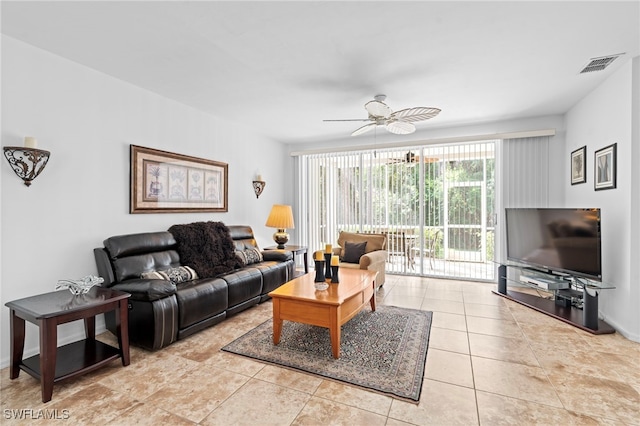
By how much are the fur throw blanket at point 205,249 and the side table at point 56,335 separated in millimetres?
1055

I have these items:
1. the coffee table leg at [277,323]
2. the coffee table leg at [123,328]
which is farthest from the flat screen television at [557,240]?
the coffee table leg at [123,328]

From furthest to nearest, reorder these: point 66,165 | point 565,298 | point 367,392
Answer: point 565,298 → point 66,165 → point 367,392

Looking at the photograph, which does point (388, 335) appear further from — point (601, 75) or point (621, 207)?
point (601, 75)

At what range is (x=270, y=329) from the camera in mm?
3092

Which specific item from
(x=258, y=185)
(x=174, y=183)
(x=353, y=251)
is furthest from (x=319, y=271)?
(x=258, y=185)

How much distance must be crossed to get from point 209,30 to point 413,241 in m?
4.53

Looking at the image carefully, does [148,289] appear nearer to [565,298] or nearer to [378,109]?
[378,109]

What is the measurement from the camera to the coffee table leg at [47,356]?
75.2 inches

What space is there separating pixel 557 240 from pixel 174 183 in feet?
15.6

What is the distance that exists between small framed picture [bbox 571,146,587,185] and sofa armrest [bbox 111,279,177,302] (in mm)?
4961

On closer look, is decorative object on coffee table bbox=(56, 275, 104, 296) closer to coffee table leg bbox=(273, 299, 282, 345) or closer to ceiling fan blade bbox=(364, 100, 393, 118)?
coffee table leg bbox=(273, 299, 282, 345)

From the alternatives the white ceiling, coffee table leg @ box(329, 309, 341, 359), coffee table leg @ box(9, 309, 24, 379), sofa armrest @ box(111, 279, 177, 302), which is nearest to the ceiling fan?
the white ceiling

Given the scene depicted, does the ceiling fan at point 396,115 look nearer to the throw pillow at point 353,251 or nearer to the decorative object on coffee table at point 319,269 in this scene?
the decorative object on coffee table at point 319,269

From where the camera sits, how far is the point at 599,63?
2.90 meters
